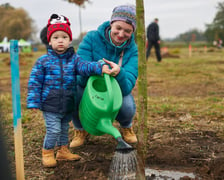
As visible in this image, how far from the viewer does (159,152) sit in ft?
8.69

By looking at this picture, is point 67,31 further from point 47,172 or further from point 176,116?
point 176,116

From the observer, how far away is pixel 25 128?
11.3 feet

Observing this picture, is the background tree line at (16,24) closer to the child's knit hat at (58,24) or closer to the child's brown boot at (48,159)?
the child's knit hat at (58,24)

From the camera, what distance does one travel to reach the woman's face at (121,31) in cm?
248

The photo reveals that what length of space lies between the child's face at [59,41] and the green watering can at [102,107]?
31 cm

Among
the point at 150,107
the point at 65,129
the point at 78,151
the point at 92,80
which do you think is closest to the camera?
the point at 92,80

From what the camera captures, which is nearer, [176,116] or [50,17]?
[50,17]

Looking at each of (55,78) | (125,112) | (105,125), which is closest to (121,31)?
(55,78)

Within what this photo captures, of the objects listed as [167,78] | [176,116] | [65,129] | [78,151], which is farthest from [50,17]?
[167,78]

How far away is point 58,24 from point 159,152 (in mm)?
1297

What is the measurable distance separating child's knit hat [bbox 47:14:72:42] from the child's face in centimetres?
3

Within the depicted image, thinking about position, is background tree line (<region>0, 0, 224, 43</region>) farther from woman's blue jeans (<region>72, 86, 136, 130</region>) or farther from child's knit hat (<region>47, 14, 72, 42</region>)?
child's knit hat (<region>47, 14, 72, 42</region>)

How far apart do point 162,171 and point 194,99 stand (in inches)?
101

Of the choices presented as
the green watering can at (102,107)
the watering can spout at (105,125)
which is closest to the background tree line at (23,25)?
the green watering can at (102,107)
